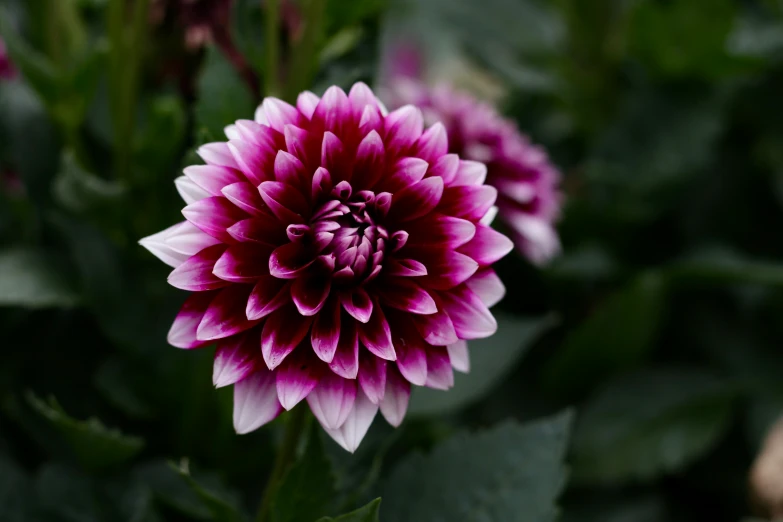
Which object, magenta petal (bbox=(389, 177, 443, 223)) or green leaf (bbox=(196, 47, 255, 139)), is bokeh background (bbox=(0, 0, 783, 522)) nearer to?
green leaf (bbox=(196, 47, 255, 139))

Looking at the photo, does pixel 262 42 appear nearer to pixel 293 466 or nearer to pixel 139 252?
pixel 139 252

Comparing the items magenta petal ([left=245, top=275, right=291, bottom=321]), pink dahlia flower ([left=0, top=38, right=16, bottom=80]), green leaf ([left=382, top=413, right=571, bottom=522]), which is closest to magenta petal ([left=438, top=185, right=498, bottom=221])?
magenta petal ([left=245, top=275, right=291, bottom=321])

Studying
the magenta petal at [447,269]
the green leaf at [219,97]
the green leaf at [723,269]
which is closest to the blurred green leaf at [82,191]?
the green leaf at [219,97]

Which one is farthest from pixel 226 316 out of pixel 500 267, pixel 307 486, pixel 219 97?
pixel 500 267

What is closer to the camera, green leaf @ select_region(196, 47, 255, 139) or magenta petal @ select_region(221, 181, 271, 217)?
magenta petal @ select_region(221, 181, 271, 217)

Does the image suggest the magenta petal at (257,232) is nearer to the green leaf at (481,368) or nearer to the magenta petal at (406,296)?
the magenta petal at (406,296)

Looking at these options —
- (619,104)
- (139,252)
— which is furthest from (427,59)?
(139,252)
